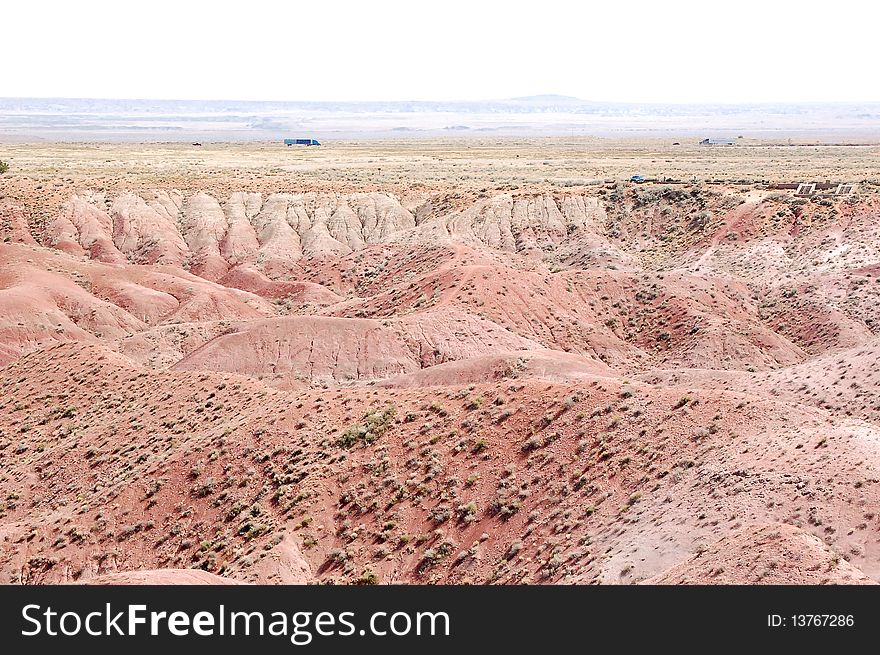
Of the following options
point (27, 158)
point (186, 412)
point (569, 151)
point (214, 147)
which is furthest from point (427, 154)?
point (186, 412)

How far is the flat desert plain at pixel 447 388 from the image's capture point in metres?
24.0

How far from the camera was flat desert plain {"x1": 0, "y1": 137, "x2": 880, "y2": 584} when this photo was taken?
78.6ft

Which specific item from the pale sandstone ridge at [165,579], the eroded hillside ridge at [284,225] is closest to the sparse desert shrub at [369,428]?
the pale sandstone ridge at [165,579]

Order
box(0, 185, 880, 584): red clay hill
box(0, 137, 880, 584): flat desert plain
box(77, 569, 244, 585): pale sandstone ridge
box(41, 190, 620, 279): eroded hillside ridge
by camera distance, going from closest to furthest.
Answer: box(77, 569, 244, 585): pale sandstone ridge → box(0, 185, 880, 584): red clay hill → box(0, 137, 880, 584): flat desert plain → box(41, 190, 620, 279): eroded hillside ridge

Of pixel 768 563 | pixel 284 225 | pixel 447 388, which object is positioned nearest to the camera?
pixel 768 563

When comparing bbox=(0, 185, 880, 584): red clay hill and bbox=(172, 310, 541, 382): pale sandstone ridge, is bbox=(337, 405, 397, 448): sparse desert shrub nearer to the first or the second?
bbox=(0, 185, 880, 584): red clay hill

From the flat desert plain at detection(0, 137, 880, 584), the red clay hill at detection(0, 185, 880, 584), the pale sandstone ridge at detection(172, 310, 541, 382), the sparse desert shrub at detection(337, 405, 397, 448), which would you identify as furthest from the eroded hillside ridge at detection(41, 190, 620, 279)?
the sparse desert shrub at detection(337, 405, 397, 448)

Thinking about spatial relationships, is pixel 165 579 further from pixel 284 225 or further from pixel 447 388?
pixel 284 225

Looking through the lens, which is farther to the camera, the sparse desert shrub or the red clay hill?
the sparse desert shrub

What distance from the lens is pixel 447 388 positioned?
32938mm

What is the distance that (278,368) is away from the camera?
41594mm

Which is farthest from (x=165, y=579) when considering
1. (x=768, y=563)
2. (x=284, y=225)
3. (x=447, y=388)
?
(x=284, y=225)

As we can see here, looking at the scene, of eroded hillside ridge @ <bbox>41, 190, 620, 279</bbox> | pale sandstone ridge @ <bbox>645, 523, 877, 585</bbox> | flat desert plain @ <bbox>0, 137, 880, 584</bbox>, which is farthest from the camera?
eroded hillside ridge @ <bbox>41, 190, 620, 279</bbox>

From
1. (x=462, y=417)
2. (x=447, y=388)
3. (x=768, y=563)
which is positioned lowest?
(x=462, y=417)
